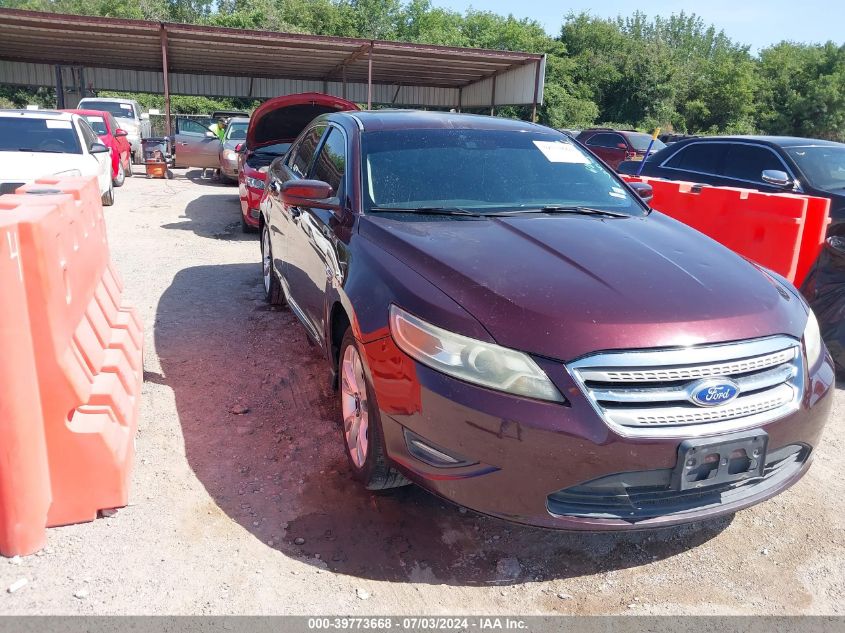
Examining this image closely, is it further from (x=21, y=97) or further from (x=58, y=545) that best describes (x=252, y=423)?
A: (x=21, y=97)

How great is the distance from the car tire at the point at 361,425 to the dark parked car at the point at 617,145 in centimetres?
1502

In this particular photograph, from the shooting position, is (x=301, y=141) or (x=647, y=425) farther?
(x=301, y=141)

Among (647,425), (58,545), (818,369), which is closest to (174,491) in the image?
(58,545)

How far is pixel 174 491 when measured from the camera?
314 centimetres

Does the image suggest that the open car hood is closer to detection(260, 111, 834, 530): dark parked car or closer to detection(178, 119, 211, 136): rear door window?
detection(260, 111, 834, 530): dark parked car

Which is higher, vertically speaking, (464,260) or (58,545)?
(464,260)

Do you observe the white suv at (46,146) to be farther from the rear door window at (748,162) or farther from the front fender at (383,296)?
the rear door window at (748,162)

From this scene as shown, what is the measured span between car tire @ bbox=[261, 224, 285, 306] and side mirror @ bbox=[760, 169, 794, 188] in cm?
454

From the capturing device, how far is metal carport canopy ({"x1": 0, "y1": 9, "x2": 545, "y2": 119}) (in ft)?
55.6

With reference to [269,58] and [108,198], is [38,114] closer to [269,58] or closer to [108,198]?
[108,198]

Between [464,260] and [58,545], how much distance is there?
6.47 ft

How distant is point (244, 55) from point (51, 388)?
21.2 m

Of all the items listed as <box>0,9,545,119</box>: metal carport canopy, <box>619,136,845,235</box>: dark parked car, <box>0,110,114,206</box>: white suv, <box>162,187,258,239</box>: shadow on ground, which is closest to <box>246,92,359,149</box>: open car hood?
<box>162,187,258,239</box>: shadow on ground

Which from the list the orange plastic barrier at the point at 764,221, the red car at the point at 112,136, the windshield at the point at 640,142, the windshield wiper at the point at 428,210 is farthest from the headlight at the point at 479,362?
the windshield at the point at 640,142
